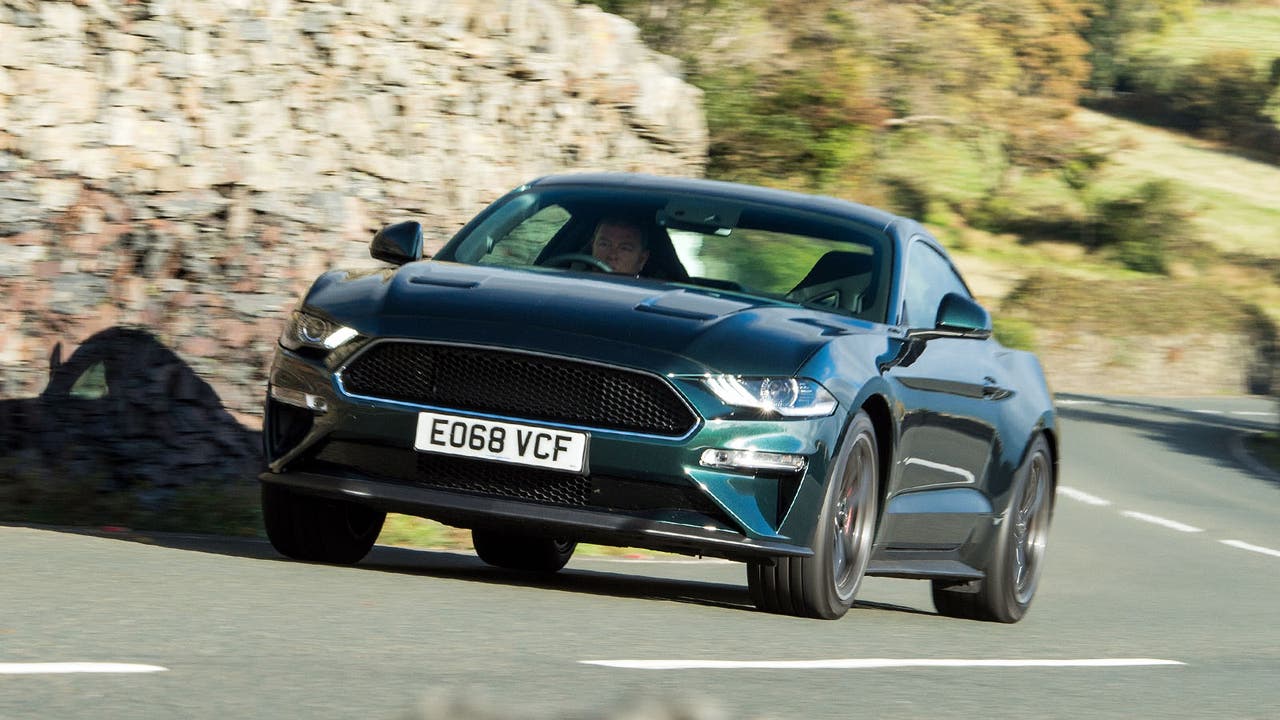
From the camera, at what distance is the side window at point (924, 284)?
27.6 ft

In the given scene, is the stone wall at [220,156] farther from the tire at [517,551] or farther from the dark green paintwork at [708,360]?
the dark green paintwork at [708,360]

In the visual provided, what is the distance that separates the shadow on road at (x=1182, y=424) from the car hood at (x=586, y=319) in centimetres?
3366

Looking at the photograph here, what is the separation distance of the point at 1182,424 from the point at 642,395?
46376mm

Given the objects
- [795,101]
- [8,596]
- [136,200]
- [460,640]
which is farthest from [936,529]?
[795,101]


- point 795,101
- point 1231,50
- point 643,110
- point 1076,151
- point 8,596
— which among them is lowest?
point 1231,50

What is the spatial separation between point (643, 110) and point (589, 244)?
28.6ft

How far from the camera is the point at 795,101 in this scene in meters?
25.7

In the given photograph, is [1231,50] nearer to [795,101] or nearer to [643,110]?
[795,101]

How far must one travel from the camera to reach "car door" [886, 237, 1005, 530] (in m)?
7.97

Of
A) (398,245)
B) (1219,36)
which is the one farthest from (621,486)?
(1219,36)

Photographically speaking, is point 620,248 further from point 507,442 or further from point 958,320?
point 507,442

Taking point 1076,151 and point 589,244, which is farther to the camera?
point 1076,151

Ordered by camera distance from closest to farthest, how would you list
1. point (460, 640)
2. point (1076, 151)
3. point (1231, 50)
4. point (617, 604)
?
1. point (460, 640)
2. point (617, 604)
3. point (1076, 151)
4. point (1231, 50)

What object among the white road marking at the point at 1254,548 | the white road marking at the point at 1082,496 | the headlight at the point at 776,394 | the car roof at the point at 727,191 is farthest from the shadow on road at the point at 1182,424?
the headlight at the point at 776,394
